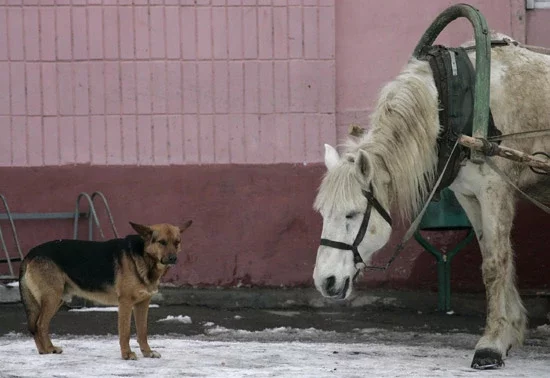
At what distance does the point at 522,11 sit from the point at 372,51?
1.24m

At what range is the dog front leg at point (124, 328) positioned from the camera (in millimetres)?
7598

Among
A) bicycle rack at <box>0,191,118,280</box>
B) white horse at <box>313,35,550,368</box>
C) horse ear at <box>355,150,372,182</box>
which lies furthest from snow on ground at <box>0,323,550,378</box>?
bicycle rack at <box>0,191,118,280</box>

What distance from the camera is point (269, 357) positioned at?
786 cm

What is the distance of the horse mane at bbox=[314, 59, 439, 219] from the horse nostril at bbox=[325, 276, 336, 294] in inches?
16.1

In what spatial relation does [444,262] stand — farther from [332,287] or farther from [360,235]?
[332,287]

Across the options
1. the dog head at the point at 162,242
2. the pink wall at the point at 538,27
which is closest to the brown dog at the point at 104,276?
the dog head at the point at 162,242

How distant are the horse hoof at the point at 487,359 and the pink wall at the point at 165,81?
10.7 feet

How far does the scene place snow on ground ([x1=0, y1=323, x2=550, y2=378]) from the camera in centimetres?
731

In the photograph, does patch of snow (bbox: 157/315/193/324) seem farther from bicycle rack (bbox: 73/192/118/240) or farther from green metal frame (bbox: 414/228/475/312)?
green metal frame (bbox: 414/228/475/312)

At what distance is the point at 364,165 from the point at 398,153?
0.84ft

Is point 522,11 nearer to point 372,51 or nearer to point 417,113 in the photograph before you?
point 372,51

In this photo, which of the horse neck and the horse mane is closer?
the horse mane

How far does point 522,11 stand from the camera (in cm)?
1048

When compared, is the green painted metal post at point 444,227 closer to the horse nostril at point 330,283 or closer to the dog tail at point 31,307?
the horse nostril at point 330,283
